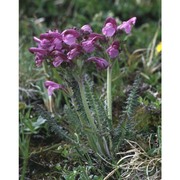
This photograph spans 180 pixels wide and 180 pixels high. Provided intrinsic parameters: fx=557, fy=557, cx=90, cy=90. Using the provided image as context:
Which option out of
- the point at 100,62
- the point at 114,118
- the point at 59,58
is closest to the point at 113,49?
the point at 100,62

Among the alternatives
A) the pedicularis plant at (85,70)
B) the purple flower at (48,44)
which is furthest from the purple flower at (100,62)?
the purple flower at (48,44)

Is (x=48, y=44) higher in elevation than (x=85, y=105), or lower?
higher

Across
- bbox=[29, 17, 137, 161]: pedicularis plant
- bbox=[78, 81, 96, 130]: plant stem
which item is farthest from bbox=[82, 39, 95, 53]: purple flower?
bbox=[78, 81, 96, 130]: plant stem

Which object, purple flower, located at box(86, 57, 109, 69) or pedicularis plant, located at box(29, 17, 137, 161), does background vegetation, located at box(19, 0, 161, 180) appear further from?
purple flower, located at box(86, 57, 109, 69)

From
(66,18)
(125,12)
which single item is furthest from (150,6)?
(66,18)

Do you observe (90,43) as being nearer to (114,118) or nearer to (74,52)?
(74,52)

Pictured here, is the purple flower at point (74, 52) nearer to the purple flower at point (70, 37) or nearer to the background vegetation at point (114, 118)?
the purple flower at point (70, 37)
